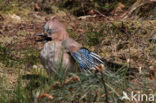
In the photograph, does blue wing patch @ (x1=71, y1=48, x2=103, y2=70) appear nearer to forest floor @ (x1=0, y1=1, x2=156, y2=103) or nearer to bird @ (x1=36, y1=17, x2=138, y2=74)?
bird @ (x1=36, y1=17, x2=138, y2=74)

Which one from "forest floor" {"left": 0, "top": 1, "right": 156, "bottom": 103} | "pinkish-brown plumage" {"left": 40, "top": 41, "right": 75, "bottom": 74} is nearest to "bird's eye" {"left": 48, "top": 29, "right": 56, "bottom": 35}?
"pinkish-brown plumage" {"left": 40, "top": 41, "right": 75, "bottom": 74}

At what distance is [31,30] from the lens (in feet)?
20.1

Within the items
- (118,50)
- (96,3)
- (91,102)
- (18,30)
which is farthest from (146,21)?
(91,102)

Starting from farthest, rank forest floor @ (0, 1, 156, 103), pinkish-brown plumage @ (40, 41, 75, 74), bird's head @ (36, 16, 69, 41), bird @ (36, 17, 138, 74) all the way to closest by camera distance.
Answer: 1. forest floor @ (0, 1, 156, 103)
2. bird's head @ (36, 16, 69, 41)
3. bird @ (36, 17, 138, 74)
4. pinkish-brown plumage @ (40, 41, 75, 74)

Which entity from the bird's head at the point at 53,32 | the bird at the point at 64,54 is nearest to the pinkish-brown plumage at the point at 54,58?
the bird at the point at 64,54

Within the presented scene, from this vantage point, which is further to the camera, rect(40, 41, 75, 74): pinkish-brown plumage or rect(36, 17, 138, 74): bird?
rect(36, 17, 138, 74): bird

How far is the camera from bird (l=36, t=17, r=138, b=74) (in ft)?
13.2

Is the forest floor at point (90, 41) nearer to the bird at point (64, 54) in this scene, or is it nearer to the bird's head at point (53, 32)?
the bird at point (64, 54)

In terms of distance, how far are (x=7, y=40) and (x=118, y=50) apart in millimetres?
1839

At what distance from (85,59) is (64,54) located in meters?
0.27

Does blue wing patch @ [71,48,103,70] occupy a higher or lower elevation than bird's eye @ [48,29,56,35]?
lower

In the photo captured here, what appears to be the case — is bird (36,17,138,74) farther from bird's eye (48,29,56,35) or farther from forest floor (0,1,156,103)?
forest floor (0,1,156,103)

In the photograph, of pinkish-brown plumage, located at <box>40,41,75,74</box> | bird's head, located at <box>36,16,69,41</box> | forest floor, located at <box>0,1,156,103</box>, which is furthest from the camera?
forest floor, located at <box>0,1,156,103</box>

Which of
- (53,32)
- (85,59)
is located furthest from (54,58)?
(53,32)
